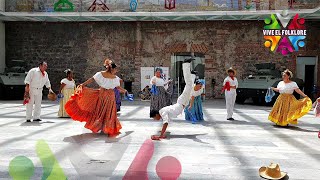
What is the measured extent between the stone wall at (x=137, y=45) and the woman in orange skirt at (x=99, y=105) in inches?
441

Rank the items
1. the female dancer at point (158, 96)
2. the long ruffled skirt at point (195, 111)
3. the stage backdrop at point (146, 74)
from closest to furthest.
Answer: the female dancer at point (158, 96) → the long ruffled skirt at point (195, 111) → the stage backdrop at point (146, 74)

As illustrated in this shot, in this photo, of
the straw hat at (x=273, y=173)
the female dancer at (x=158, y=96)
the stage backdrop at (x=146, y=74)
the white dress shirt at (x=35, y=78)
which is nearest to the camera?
the straw hat at (x=273, y=173)

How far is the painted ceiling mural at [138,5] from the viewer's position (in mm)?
17031

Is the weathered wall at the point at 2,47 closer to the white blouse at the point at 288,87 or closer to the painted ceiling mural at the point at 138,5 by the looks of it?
the painted ceiling mural at the point at 138,5

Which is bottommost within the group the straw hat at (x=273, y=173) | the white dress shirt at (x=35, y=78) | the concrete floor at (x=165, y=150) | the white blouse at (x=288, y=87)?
the concrete floor at (x=165, y=150)

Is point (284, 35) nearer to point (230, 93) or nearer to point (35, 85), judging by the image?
point (230, 93)

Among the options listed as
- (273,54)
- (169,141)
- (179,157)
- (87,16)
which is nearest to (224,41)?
(273,54)

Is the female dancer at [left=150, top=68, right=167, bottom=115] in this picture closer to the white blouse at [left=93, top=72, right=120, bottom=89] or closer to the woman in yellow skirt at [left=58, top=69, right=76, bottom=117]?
the white blouse at [left=93, top=72, right=120, bottom=89]

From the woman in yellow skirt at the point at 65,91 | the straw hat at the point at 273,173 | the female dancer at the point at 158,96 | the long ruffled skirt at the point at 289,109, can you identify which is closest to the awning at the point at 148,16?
the woman in yellow skirt at the point at 65,91

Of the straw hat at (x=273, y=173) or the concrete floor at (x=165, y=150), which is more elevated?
the straw hat at (x=273, y=173)

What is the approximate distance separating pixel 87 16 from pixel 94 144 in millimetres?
11799

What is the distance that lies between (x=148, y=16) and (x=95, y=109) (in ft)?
34.8

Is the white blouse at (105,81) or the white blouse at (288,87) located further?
the white blouse at (288,87)

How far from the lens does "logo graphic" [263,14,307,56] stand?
1704 centimetres
